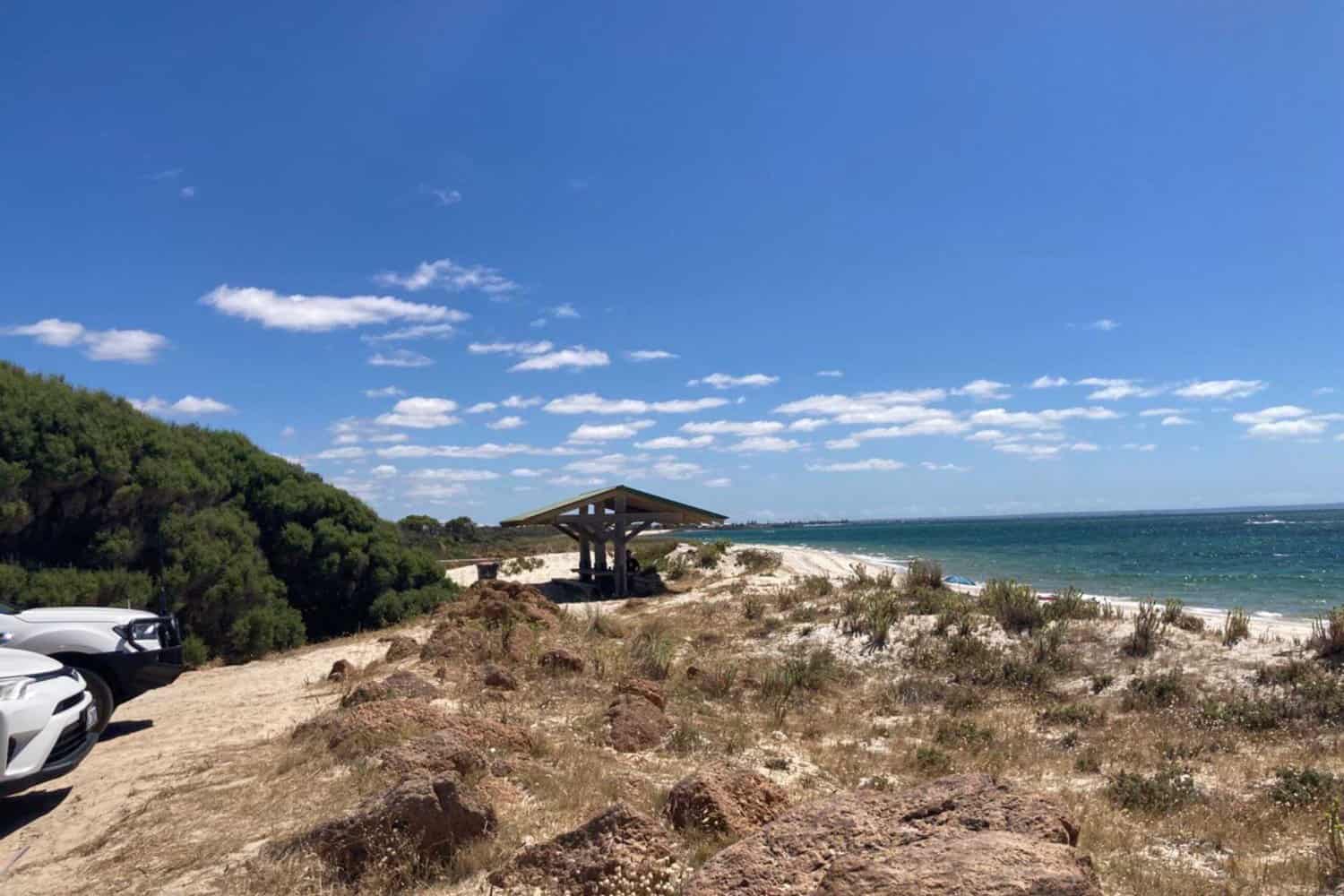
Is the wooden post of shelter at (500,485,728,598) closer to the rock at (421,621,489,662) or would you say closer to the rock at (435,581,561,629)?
the rock at (435,581,561,629)

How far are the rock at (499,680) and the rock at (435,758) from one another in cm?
299

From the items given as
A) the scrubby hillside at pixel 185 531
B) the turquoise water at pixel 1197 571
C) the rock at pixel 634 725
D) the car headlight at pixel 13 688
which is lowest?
the turquoise water at pixel 1197 571

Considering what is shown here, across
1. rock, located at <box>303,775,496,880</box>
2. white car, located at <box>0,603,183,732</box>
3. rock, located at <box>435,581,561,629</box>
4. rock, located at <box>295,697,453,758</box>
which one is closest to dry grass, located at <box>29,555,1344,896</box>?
rock, located at <box>303,775,496,880</box>

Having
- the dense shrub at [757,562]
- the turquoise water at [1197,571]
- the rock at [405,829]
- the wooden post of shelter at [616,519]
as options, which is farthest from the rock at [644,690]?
the turquoise water at [1197,571]

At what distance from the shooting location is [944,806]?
3.89m

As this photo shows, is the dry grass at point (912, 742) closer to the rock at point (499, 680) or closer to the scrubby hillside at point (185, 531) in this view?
the rock at point (499, 680)

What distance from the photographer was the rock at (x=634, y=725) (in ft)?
23.2

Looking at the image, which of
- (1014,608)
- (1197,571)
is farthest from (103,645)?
(1197,571)

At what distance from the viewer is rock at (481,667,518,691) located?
29.6 ft

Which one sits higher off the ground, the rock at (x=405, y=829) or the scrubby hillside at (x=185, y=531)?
the scrubby hillside at (x=185, y=531)

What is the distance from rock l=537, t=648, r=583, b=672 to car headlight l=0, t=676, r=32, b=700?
17.3 ft

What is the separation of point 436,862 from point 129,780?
3923 millimetres

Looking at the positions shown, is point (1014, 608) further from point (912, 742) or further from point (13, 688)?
point (13, 688)

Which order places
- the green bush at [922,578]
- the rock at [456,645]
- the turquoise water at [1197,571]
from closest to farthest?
1. the rock at [456,645]
2. the green bush at [922,578]
3. the turquoise water at [1197,571]
